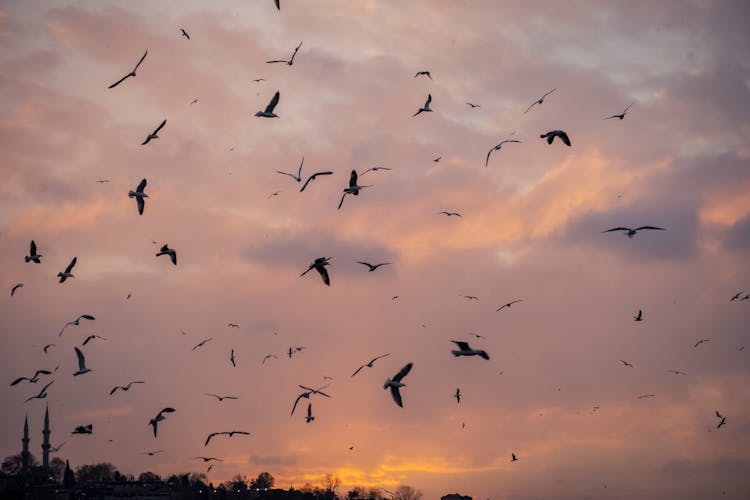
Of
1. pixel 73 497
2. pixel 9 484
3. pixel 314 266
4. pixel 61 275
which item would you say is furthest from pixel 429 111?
pixel 9 484

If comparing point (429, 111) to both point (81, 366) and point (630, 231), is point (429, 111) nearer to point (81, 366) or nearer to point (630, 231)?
point (630, 231)

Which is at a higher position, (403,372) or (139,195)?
(139,195)

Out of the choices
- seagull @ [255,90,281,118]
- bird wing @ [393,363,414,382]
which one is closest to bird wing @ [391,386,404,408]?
bird wing @ [393,363,414,382]

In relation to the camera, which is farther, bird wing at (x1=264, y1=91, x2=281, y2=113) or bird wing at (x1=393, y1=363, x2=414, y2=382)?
bird wing at (x1=264, y1=91, x2=281, y2=113)

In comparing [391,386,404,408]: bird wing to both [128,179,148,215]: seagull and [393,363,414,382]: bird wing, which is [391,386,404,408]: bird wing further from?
[128,179,148,215]: seagull

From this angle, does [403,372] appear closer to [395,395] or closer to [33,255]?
[395,395]

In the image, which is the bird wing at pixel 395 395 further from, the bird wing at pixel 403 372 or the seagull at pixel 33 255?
the seagull at pixel 33 255

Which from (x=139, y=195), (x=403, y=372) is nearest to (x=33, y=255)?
(x=139, y=195)

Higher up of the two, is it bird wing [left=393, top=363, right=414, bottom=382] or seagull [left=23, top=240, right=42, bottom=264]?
seagull [left=23, top=240, right=42, bottom=264]

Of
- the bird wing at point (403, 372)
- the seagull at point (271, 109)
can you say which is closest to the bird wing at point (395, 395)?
the bird wing at point (403, 372)

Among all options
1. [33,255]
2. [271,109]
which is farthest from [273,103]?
[33,255]

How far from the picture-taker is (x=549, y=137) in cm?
4053

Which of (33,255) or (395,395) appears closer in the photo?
(395,395)

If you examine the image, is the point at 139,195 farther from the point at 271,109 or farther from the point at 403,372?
the point at 403,372
